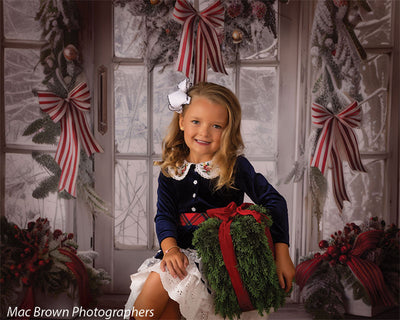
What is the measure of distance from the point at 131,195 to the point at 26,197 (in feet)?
1.24

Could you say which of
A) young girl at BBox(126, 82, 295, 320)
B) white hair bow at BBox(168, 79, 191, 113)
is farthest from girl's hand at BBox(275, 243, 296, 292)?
white hair bow at BBox(168, 79, 191, 113)

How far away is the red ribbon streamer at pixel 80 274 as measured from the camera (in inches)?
54.8

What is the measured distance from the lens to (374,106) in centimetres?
147

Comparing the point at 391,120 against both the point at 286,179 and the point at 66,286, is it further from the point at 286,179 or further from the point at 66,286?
the point at 66,286

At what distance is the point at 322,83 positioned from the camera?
145 cm

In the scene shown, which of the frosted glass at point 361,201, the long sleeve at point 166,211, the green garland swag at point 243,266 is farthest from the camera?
the frosted glass at point 361,201

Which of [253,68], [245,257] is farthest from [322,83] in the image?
[245,257]

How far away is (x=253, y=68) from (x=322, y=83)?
0.26 metres

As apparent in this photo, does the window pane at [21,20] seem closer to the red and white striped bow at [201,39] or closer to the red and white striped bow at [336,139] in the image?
the red and white striped bow at [201,39]

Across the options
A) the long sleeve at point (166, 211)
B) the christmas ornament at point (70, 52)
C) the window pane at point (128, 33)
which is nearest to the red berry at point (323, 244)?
the long sleeve at point (166, 211)

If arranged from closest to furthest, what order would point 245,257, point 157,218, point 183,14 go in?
point 245,257 → point 157,218 → point 183,14

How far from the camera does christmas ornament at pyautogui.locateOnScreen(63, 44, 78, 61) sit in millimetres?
1396

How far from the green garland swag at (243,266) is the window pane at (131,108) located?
0.50 meters

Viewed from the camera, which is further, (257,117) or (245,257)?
(257,117)
